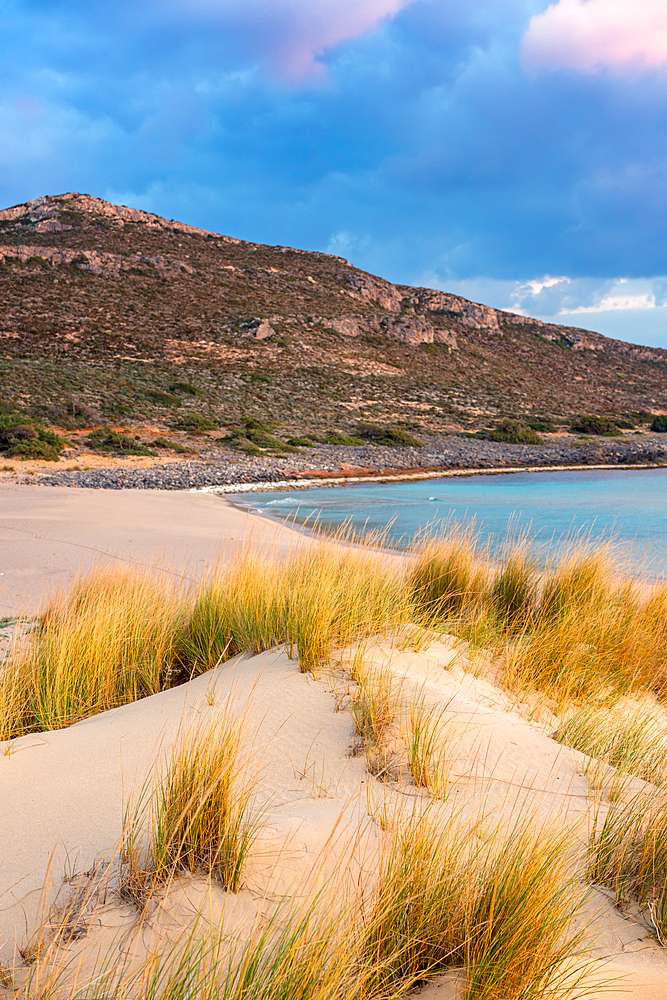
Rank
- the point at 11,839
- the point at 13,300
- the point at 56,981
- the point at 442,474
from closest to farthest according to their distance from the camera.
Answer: the point at 56,981 → the point at 11,839 → the point at 442,474 → the point at 13,300

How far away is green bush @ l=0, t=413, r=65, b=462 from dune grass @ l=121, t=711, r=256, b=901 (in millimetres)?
20600

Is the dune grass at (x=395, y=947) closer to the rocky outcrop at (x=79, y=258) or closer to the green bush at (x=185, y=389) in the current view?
the green bush at (x=185, y=389)

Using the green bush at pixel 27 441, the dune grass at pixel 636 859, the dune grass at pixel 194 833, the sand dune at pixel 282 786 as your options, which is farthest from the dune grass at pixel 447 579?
the green bush at pixel 27 441

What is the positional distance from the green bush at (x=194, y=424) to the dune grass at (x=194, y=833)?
2759 centimetres

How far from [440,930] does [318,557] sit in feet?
10.7

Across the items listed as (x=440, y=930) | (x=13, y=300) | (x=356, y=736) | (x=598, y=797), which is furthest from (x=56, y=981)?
(x=13, y=300)

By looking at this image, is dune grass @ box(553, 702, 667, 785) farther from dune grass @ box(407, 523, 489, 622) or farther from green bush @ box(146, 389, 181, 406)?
green bush @ box(146, 389, 181, 406)

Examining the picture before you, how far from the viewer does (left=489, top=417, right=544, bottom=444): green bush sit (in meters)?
35.8

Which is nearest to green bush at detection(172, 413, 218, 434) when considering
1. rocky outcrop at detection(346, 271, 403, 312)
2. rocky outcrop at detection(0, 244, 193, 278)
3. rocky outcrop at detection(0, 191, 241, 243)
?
rocky outcrop at detection(0, 244, 193, 278)

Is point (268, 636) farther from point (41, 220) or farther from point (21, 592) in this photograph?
point (41, 220)

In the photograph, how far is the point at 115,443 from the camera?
23719mm

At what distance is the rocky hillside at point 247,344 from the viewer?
115 ft

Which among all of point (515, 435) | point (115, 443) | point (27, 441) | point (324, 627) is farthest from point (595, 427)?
Answer: point (324, 627)

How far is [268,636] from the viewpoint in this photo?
3.65 metres
